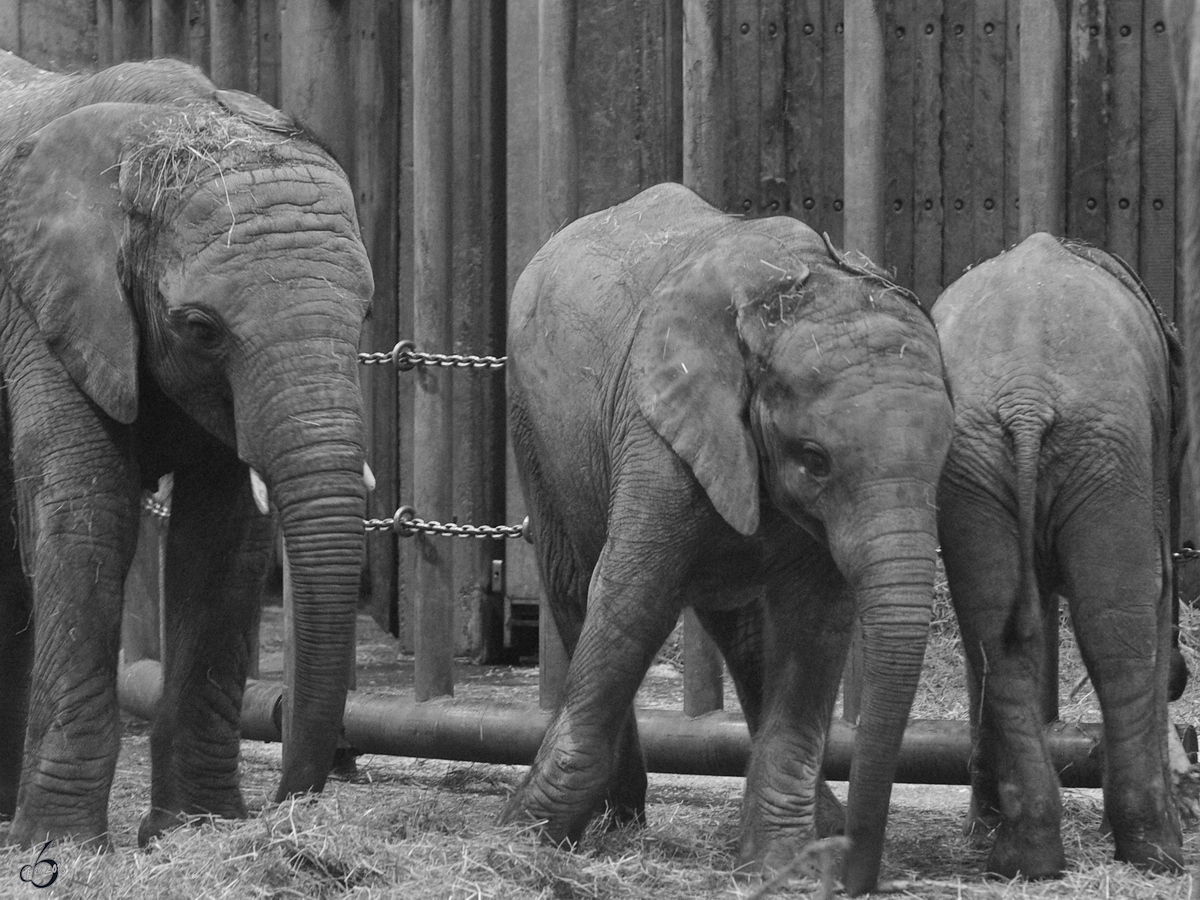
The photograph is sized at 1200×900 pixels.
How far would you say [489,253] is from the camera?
8.68 metres

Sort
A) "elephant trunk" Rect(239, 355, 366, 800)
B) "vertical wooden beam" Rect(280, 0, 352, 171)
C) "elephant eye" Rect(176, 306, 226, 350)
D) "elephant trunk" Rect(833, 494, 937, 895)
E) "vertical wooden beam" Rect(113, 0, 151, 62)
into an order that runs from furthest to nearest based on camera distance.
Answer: "vertical wooden beam" Rect(113, 0, 151, 62) → "vertical wooden beam" Rect(280, 0, 352, 171) → "elephant eye" Rect(176, 306, 226, 350) → "elephant trunk" Rect(239, 355, 366, 800) → "elephant trunk" Rect(833, 494, 937, 895)

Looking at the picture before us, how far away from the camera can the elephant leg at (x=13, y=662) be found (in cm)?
550

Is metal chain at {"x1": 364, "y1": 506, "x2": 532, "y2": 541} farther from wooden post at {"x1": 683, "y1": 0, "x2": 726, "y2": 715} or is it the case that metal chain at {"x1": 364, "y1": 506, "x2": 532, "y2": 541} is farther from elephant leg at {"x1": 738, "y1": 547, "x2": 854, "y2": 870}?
elephant leg at {"x1": 738, "y1": 547, "x2": 854, "y2": 870}

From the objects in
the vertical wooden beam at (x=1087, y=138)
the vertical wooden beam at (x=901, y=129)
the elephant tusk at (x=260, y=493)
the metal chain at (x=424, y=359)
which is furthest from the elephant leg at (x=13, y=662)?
the vertical wooden beam at (x=1087, y=138)

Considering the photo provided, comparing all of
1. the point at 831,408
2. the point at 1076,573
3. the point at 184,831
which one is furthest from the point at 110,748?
the point at 1076,573

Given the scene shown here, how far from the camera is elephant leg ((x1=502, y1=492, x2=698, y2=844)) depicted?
15.9ft

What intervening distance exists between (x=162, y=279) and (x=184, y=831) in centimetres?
136

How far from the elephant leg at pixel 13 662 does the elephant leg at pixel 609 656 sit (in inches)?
60.1

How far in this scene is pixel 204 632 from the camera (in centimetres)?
528

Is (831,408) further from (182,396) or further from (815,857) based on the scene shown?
(182,396)

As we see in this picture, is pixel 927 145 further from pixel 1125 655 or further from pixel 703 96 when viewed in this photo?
pixel 1125 655

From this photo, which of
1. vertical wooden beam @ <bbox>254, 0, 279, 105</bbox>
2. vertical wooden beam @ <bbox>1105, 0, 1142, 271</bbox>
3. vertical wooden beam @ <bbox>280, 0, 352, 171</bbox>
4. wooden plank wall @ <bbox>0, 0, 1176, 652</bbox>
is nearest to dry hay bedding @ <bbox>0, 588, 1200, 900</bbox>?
vertical wooden beam @ <bbox>280, 0, 352, 171</bbox>

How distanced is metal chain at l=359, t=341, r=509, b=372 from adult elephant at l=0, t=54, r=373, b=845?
148 cm

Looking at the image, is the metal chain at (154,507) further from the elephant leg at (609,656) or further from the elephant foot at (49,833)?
the elephant leg at (609,656)
